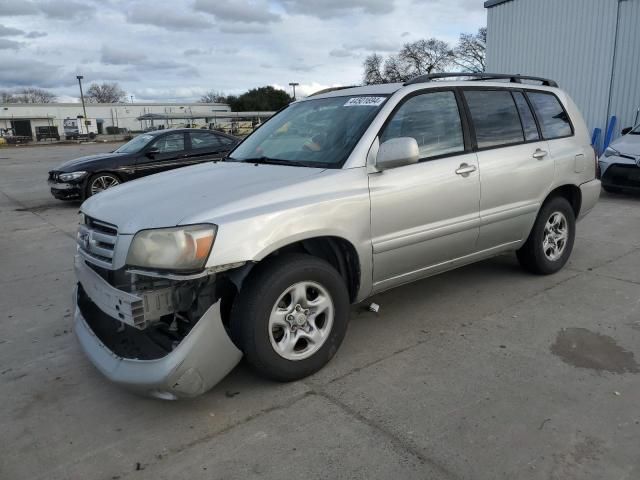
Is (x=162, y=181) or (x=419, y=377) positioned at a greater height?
(x=162, y=181)

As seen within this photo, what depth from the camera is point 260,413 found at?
2.88 m

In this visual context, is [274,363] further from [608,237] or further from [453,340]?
[608,237]

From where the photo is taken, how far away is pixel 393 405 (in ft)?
9.50

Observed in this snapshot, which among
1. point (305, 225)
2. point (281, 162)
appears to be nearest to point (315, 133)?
point (281, 162)

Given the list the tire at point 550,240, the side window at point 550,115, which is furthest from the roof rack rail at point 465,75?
the tire at point 550,240

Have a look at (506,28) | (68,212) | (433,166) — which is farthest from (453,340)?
(506,28)

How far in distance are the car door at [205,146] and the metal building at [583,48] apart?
33.5 feet

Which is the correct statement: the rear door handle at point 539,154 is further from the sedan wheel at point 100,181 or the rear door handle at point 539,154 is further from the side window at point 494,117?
the sedan wheel at point 100,181

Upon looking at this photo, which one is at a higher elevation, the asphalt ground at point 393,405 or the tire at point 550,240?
the tire at point 550,240

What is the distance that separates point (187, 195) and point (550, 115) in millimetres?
3563

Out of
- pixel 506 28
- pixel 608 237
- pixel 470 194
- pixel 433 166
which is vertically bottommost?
pixel 608 237

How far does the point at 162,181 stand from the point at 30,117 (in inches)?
3441

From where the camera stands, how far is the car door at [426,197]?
3.49m

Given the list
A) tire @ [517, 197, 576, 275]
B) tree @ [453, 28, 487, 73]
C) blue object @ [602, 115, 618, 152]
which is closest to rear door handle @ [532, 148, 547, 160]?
tire @ [517, 197, 576, 275]
